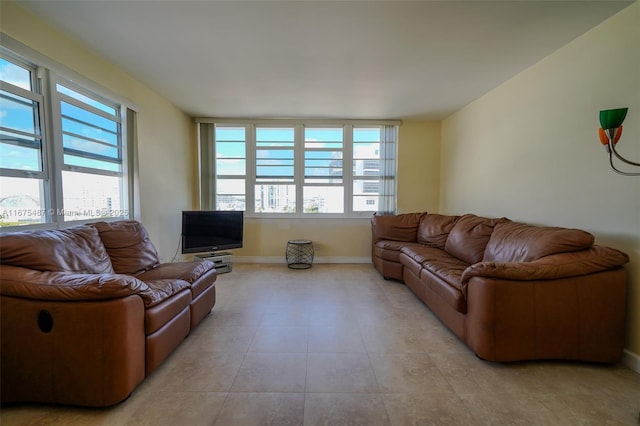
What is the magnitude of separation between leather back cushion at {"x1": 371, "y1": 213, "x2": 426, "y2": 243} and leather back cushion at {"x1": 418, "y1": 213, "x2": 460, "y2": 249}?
135 millimetres

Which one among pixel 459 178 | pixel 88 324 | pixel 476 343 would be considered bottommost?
pixel 476 343

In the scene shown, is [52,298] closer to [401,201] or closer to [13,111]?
[13,111]

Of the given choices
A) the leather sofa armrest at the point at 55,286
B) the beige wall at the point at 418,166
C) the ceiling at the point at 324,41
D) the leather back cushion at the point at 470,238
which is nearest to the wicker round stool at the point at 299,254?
the beige wall at the point at 418,166

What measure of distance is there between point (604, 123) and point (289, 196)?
400 centimetres

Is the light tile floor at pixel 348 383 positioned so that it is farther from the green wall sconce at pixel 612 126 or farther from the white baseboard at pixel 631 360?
the green wall sconce at pixel 612 126

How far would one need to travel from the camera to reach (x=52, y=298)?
4.75ft

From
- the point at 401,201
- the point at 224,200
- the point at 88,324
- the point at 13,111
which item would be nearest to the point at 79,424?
the point at 88,324

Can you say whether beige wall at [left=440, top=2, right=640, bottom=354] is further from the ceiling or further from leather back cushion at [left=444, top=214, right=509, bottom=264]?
leather back cushion at [left=444, top=214, right=509, bottom=264]

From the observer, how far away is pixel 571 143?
7.66 ft

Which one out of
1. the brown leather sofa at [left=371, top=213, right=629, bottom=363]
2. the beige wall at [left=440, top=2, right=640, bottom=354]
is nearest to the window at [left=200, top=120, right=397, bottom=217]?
the beige wall at [left=440, top=2, right=640, bottom=354]

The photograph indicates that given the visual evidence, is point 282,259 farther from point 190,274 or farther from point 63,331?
point 63,331

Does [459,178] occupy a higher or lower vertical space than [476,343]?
higher

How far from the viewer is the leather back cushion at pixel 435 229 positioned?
12.3 feet

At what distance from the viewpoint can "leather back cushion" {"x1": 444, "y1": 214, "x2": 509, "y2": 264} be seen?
9.65ft
